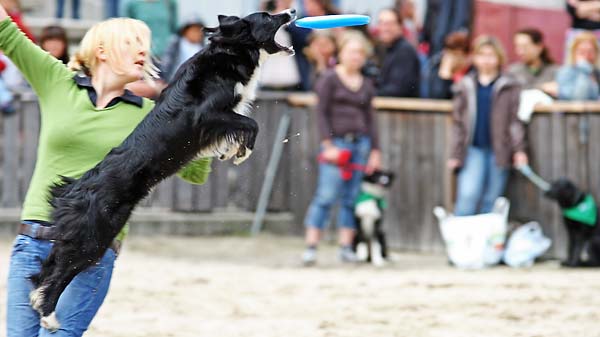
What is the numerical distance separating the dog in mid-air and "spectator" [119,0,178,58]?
3120 mm

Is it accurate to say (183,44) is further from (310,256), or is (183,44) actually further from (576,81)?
(576,81)

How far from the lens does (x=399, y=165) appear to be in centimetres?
1209

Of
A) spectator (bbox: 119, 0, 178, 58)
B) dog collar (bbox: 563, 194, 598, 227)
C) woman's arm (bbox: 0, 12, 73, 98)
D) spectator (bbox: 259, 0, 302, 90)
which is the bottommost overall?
dog collar (bbox: 563, 194, 598, 227)

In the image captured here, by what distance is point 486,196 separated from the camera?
11.3m

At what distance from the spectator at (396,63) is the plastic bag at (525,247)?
1.99 m

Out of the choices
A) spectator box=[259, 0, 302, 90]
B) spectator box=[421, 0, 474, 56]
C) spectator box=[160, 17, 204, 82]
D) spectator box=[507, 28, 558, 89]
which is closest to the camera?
spectator box=[507, 28, 558, 89]

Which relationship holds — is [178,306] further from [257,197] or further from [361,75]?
[257,197]

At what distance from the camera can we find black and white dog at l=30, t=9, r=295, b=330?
4.66 meters

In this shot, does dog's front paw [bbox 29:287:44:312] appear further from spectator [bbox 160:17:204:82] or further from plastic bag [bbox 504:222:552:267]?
spectator [bbox 160:17:204:82]

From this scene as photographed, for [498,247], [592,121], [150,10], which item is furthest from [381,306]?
[150,10]

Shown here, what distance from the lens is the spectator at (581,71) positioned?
11172 millimetres

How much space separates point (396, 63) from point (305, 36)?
1.18 m

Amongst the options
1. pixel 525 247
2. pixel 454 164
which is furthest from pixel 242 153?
pixel 454 164

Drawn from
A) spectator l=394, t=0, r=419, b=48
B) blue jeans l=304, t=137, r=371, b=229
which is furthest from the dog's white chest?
spectator l=394, t=0, r=419, b=48
